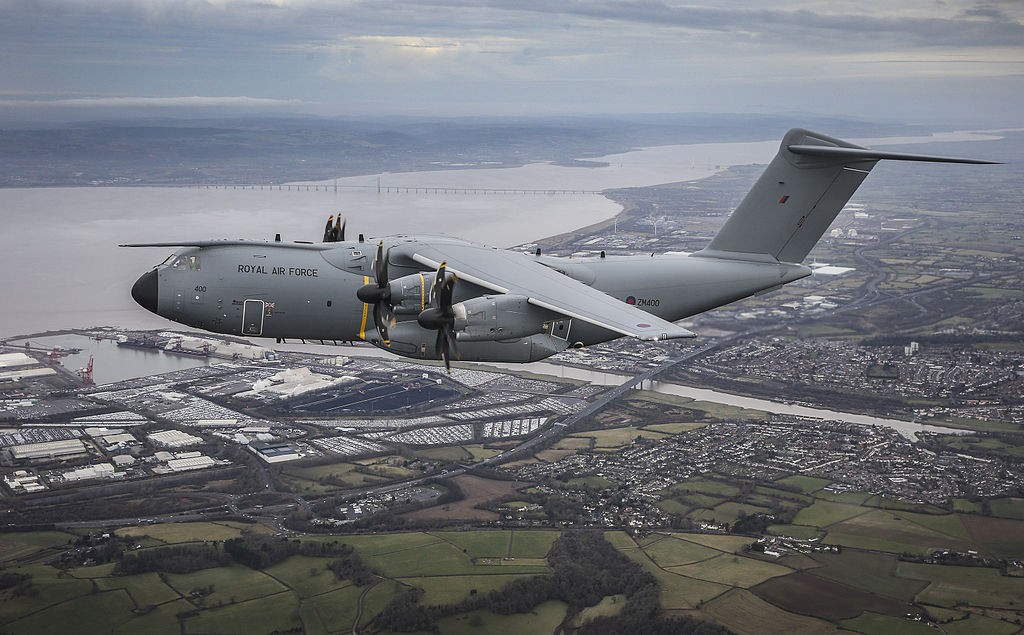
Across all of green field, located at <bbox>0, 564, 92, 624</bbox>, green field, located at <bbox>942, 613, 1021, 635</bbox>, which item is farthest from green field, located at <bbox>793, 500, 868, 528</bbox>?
green field, located at <bbox>0, 564, 92, 624</bbox>

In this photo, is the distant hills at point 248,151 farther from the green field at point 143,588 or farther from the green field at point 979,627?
the green field at point 979,627

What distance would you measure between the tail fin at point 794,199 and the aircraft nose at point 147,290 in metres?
13.5

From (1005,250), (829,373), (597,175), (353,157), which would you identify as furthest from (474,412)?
(597,175)

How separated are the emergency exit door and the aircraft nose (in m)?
2.07

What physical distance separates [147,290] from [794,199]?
1588 cm

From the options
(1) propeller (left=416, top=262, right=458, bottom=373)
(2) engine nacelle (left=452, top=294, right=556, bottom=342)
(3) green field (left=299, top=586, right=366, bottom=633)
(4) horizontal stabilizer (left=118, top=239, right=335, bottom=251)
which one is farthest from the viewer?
(3) green field (left=299, top=586, right=366, bottom=633)

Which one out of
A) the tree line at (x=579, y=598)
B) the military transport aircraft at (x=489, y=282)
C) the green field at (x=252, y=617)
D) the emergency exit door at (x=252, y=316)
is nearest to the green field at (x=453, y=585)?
the tree line at (x=579, y=598)

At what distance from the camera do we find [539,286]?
59.5ft

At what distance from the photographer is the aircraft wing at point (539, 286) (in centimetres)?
1542

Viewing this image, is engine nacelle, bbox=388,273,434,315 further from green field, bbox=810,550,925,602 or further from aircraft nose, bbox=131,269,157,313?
green field, bbox=810,550,925,602

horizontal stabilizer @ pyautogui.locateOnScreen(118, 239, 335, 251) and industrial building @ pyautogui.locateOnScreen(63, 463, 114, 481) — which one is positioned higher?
horizontal stabilizer @ pyautogui.locateOnScreen(118, 239, 335, 251)

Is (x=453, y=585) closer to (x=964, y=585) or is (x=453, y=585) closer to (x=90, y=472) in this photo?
(x=90, y=472)

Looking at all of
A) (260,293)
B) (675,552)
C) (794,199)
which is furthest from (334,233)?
(675,552)

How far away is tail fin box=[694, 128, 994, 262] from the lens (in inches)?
863
